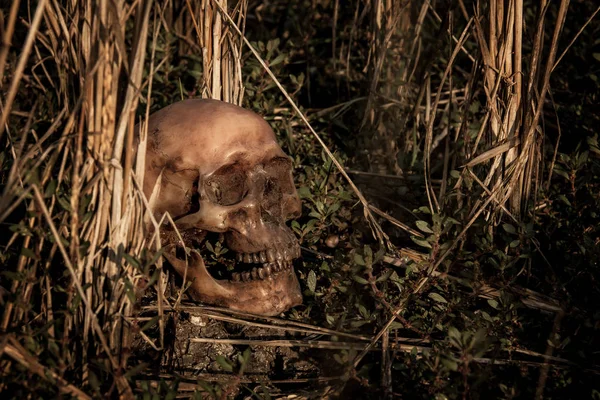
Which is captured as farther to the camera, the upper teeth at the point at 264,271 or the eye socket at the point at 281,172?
the eye socket at the point at 281,172

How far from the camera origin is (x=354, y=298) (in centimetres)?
269

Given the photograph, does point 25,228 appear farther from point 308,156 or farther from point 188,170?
point 308,156

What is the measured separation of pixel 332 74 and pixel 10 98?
246 centimetres

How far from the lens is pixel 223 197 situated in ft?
8.64

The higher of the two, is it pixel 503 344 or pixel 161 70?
pixel 161 70

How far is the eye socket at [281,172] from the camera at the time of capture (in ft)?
8.88

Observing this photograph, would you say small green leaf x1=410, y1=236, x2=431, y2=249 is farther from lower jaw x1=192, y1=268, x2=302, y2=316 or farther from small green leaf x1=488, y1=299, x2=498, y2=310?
lower jaw x1=192, y1=268, x2=302, y2=316

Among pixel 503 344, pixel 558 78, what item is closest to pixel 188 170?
pixel 503 344

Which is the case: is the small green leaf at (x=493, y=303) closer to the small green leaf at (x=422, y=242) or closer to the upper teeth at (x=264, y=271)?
the small green leaf at (x=422, y=242)

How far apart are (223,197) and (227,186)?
0.14 feet

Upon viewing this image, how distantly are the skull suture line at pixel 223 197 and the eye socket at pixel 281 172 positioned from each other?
1cm

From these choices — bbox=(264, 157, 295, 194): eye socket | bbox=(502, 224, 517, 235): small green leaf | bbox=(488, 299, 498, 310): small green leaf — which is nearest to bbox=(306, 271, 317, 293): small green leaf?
bbox=(264, 157, 295, 194): eye socket

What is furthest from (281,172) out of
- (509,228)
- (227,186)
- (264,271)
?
(509,228)

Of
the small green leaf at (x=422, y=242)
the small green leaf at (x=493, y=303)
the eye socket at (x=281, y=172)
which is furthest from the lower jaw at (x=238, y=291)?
the small green leaf at (x=493, y=303)
